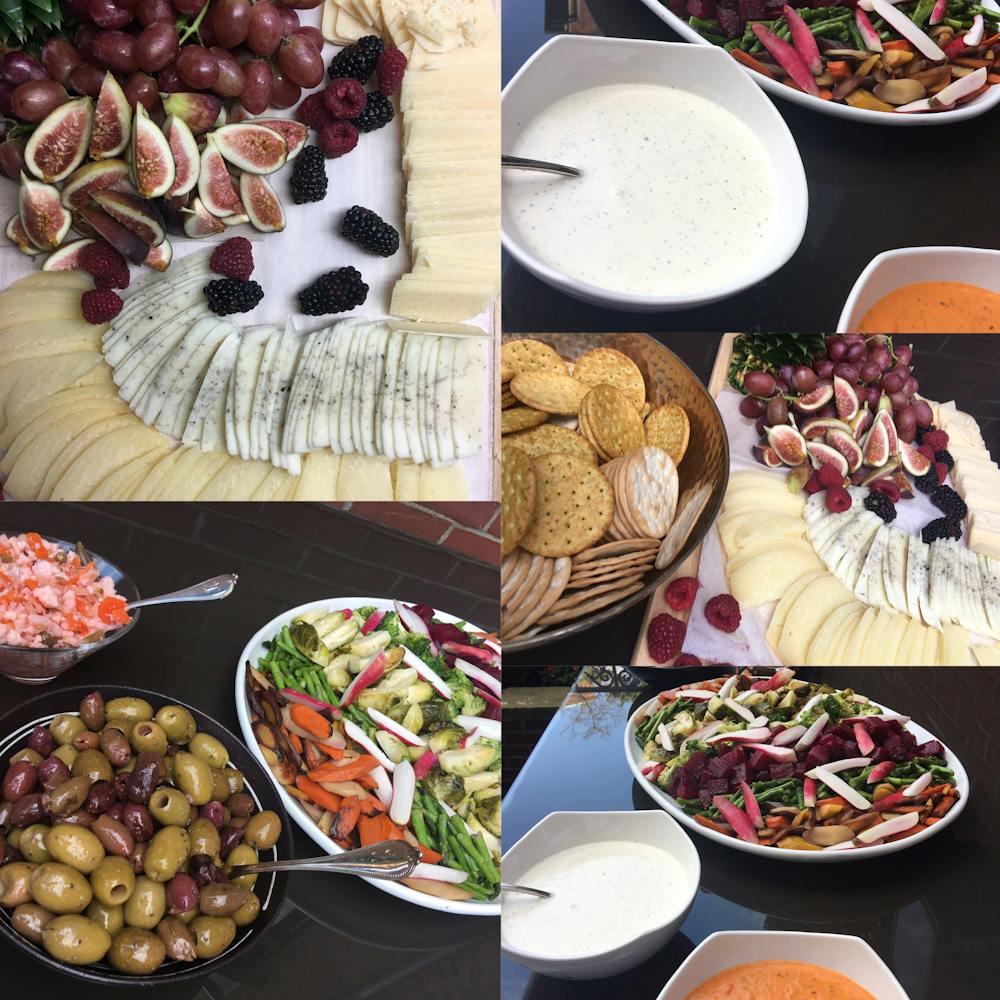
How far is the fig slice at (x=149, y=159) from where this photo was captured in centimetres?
212

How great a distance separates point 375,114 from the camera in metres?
2.23

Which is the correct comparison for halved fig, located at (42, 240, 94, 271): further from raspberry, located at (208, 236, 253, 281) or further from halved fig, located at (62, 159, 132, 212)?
raspberry, located at (208, 236, 253, 281)

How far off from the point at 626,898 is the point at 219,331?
148 cm

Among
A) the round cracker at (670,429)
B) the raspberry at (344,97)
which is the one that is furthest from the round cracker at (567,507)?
the raspberry at (344,97)

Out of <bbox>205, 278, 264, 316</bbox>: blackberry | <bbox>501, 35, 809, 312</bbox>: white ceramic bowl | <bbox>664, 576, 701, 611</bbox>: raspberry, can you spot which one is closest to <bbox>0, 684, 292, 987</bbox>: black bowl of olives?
<bbox>205, 278, 264, 316</bbox>: blackberry

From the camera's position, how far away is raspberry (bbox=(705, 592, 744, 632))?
2.24m

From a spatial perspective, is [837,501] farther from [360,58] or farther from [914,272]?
[360,58]

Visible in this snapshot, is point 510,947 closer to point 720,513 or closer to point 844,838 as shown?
point 844,838

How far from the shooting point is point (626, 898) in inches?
87.7

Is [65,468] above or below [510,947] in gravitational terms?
above

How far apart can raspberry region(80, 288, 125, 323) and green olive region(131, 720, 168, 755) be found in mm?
849

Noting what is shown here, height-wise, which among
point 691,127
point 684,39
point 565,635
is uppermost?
point 684,39

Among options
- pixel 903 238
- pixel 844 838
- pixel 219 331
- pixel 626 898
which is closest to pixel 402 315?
pixel 219 331

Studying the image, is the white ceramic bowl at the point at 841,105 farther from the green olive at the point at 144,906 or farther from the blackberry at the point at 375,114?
the green olive at the point at 144,906
